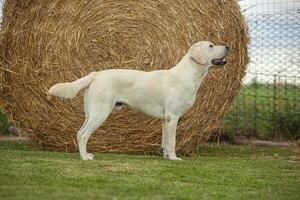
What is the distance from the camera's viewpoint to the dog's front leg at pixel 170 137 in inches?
282

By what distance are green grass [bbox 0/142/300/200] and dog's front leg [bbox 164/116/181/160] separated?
147 millimetres

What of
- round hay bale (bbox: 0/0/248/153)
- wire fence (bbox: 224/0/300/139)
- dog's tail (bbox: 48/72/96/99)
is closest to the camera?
dog's tail (bbox: 48/72/96/99)

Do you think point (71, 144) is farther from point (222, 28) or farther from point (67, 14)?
point (222, 28)

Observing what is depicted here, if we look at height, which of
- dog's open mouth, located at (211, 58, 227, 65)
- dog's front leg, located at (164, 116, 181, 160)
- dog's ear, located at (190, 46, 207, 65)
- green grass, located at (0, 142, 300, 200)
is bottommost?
green grass, located at (0, 142, 300, 200)

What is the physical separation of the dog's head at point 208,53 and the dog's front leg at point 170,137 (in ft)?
2.03

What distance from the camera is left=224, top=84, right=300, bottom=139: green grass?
9344 mm

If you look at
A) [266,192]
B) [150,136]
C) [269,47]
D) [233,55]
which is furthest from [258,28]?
[266,192]

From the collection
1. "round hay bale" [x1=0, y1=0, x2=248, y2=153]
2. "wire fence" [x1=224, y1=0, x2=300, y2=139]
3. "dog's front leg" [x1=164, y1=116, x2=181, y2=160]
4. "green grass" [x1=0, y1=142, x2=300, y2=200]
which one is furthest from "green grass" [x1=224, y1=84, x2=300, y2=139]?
"dog's front leg" [x1=164, y1=116, x2=181, y2=160]

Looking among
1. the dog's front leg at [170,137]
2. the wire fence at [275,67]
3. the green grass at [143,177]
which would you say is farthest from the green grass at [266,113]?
the dog's front leg at [170,137]

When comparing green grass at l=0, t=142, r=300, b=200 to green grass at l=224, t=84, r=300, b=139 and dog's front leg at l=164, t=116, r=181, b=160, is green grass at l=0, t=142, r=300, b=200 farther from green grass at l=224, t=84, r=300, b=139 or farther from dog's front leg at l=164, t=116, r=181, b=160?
green grass at l=224, t=84, r=300, b=139

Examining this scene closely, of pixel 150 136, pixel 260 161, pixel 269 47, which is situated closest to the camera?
pixel 260 161

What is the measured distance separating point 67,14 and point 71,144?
4.45 ft

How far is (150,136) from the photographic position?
7844mm

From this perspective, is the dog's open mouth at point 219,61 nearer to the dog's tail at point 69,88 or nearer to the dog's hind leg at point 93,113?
the dog's hind leg at point 93,113
